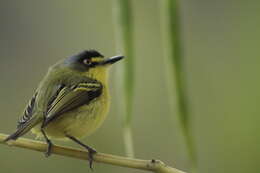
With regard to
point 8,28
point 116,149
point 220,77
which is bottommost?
point 116,149

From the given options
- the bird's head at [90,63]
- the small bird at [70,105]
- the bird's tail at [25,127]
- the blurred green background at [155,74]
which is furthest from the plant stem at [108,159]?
the blurred green background at [155,74]

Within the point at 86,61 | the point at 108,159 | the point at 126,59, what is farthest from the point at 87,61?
the point at 126,59

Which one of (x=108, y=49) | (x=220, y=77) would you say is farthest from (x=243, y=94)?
(x=108, y=49)

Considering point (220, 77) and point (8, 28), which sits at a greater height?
point (8, 28)

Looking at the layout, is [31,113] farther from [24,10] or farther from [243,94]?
[24,10]

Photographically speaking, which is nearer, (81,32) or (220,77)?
(220,77)

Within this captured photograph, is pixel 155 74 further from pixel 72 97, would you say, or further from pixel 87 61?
pixel 72 97
